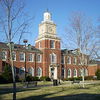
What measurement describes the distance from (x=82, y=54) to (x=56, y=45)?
32.5 m

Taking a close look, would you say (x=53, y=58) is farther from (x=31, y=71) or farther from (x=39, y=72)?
(x=31, y=71)

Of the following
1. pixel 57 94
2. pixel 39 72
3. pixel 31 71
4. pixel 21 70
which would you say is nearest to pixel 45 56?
pixel 39 72

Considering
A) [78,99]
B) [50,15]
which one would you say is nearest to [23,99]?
[78,99]

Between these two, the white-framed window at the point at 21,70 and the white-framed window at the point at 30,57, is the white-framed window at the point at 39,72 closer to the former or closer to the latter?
the white-framed window at the point at 30,57

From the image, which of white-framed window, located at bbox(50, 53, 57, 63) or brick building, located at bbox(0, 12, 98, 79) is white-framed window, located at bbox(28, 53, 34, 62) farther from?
white-framed window, located at bbox(50, 53, 57, 63)

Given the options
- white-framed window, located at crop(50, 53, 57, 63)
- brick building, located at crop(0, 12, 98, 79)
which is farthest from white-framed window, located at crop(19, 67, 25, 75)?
white-framed window, located at crop(50, 53, 57, 63)

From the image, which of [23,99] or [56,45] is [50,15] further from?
[23,99]

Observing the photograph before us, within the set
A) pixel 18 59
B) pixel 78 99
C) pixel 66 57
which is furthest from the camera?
pixel 66 57

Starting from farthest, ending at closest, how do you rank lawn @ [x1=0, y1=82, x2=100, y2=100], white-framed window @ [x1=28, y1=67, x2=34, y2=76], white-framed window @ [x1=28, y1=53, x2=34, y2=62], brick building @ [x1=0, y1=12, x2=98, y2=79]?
white-framed window @ [x1=28, y1=53, x2=34, y2=62]
white-framed window @ [x1=28, y1=67, x2=34, y2=76]
brick building @ [x1=0, y1=12, x2=98, y2=79]
lawn @ [x1=0, y1=82, x2=100, y2=100]

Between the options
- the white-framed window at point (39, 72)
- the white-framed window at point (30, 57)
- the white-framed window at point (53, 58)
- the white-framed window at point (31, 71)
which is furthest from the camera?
the white-framed window at point (53, 58)

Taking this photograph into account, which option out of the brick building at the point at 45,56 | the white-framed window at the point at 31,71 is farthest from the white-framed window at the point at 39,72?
the white-framed window at the point at 31,71

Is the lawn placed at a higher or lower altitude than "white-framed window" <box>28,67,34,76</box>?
lower

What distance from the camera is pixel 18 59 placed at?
179ft

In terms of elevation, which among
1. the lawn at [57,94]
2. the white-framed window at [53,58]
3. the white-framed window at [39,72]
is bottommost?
the lawn at [57,94]
